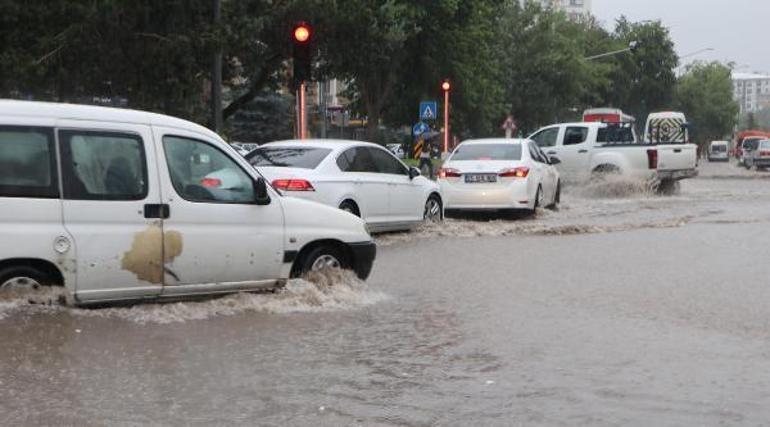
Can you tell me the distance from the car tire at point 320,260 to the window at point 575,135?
17.4 m

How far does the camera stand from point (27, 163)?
22.9 feet

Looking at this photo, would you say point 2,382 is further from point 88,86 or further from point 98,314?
point 88,86

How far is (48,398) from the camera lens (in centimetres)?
557

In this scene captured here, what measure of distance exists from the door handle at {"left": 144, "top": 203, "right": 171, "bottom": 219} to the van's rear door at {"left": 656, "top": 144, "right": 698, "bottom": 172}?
1855 cm

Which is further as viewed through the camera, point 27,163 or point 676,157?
point 676,157

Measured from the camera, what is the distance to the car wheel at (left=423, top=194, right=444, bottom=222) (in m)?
15.9

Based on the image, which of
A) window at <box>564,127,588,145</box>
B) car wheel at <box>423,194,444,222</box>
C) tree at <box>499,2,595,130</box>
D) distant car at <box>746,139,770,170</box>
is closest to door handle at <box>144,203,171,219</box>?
car wheel at <box>423,194,444,222</box>

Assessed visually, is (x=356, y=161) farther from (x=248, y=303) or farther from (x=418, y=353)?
(x=418, y=353)

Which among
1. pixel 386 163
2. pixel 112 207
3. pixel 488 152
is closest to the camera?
pixel 112 207

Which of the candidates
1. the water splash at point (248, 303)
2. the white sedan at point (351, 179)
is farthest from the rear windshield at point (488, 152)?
the water splash at point (248, 303)

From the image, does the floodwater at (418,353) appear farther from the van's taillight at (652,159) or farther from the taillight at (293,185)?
the van's taillight at (652,159)

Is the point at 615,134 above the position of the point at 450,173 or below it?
above

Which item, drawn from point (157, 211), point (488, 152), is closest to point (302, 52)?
point (488, 152)

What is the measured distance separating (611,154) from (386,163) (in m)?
11.2
